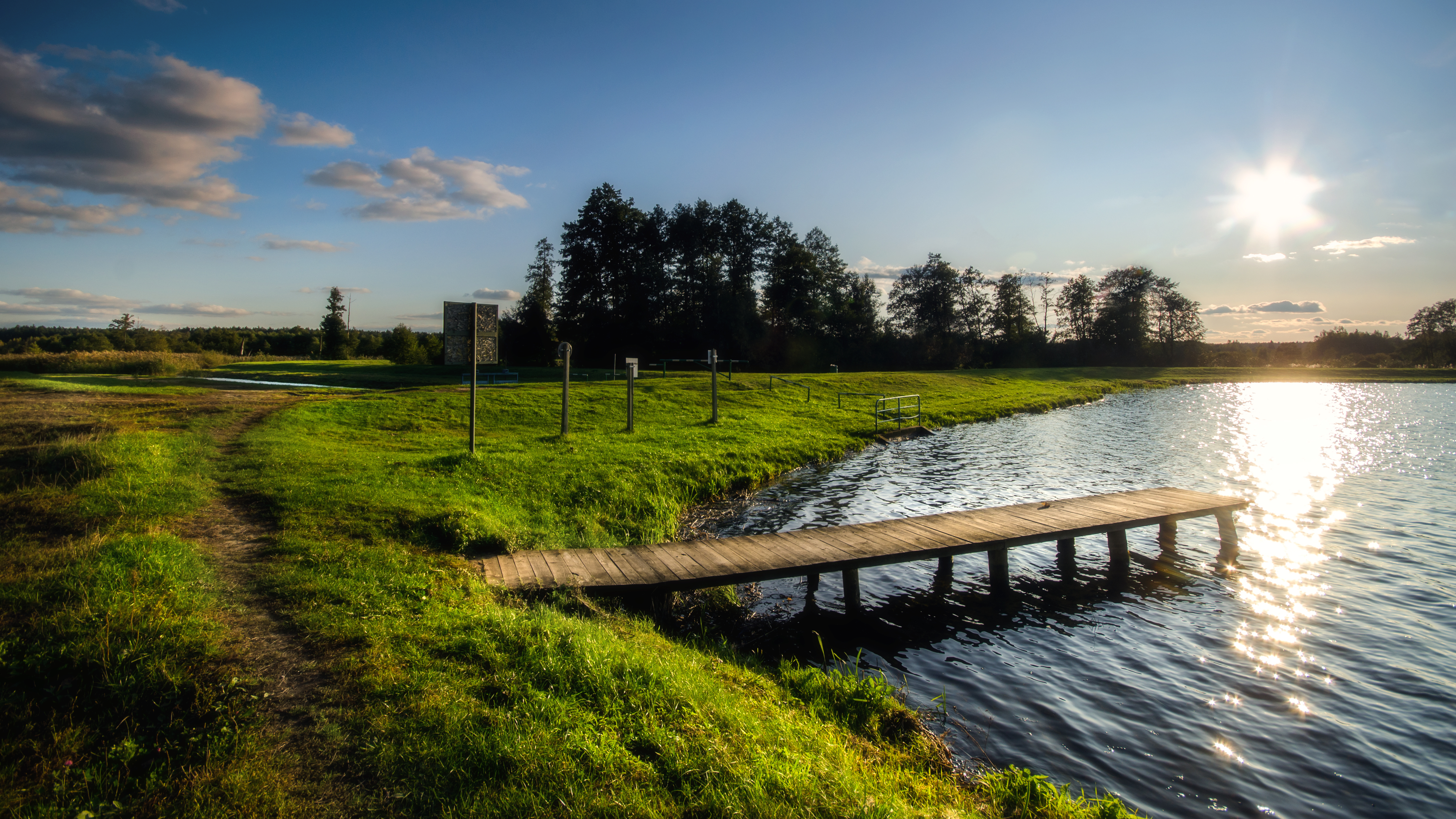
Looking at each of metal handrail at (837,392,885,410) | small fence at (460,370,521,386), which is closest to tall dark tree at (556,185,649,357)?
small fence at (460,370,521,386)

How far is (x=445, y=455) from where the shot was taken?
45.4 feet

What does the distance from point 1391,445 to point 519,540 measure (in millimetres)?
32329

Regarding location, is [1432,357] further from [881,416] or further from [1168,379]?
[881,416]

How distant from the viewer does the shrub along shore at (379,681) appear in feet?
13.0

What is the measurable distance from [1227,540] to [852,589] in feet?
26.0

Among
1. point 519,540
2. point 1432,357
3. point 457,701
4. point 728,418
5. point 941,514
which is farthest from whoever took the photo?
point 1432,357

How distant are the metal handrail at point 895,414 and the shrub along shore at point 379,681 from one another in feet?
59.0

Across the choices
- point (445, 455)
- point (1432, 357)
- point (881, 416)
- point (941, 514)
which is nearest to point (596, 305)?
point (881, 416)

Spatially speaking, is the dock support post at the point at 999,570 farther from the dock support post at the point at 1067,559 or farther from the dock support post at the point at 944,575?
the dock support post at the point at 1067,559

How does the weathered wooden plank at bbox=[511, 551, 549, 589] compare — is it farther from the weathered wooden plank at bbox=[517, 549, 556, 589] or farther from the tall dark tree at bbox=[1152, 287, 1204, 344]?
the tall dark tree at bbox=[1152, 287, 1204, 344]

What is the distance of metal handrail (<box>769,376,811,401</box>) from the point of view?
33.7 metres

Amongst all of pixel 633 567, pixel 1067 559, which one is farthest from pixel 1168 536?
pixel 633 567

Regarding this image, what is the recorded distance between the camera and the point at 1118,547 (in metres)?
11.6

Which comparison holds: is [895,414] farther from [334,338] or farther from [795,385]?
[334,338]
